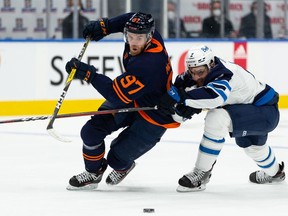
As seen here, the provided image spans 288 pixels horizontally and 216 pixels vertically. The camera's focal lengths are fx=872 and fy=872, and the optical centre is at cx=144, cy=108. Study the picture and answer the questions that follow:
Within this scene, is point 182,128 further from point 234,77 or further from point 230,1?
point 234,77

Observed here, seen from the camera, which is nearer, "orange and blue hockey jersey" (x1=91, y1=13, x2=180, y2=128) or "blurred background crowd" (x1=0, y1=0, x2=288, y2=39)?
"orange and blue hockey jersey" (x1=91, y1=13, x2=180, y2=128)

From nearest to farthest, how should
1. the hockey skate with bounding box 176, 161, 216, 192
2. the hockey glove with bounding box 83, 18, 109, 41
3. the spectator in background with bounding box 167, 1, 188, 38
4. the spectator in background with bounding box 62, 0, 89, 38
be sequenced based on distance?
1. the hockey skate with bounding box 176, 161, 216, 192
2. the hockey glove with bounding box 83, 18, 109, 41
3. the spectator in background with bounding box 62, 0, 89, 38
4. the spectator in background with bounding box 167, 1, 188, 38

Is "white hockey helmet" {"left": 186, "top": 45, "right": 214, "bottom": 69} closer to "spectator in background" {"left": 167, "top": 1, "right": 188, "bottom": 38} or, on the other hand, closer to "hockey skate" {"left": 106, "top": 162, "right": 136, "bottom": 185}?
"hockey skate" {"left": 106, "top": 162, "right": 136, "bottom": 185}

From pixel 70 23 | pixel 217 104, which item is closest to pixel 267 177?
pixel 217 104

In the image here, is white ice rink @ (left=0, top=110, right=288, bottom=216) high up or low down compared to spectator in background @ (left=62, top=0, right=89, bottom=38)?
down

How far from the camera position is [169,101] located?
4164mm

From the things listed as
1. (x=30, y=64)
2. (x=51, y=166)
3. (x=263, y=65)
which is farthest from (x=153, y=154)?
(x=263, y=65)

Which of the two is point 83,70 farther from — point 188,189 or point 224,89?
point 188,189

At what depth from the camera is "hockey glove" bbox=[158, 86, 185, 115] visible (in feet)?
13.7

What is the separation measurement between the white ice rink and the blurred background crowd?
180 cm

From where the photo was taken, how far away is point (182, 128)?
7223mm

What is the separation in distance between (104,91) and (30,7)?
4090mm

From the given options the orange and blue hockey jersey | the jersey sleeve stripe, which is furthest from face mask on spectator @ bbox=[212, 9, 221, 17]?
the jersey sleeve stripe

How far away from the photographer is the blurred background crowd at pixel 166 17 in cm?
805
